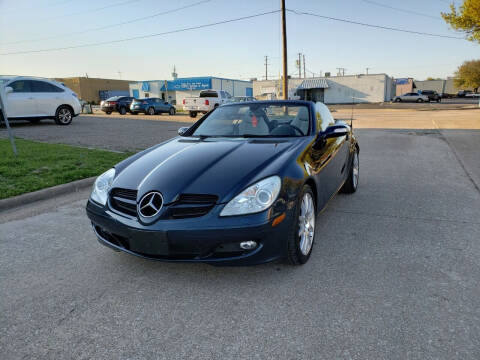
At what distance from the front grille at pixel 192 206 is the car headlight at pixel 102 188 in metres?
0.74

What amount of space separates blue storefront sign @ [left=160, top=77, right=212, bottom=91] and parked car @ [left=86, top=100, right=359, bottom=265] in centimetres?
5092

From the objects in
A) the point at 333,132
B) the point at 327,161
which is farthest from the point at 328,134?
the point at 327,161

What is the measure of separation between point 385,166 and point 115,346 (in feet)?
20.8

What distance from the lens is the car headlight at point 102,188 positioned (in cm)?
299

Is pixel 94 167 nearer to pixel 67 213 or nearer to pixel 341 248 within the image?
pixel 67 213

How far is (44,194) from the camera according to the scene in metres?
5.14

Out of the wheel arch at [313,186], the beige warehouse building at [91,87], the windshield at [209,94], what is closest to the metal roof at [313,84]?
the windshield at [209,94]

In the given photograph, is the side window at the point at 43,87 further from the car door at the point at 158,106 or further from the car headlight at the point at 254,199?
the car door at the point at 158,106

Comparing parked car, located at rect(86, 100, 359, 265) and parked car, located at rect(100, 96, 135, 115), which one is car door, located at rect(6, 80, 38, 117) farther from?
parked car, located at rect(100, 96, 135, 115)

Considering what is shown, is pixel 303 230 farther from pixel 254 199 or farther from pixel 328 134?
pixel 328 134

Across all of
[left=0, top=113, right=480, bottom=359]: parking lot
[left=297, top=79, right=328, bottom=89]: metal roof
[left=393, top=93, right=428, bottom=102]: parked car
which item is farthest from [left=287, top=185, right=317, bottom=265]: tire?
[left=393, top=93, right=428, bottom=102]: parked car

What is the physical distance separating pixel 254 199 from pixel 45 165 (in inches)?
220

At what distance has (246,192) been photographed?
2.59 meters

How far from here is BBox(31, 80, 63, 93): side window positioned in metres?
13.0
